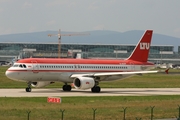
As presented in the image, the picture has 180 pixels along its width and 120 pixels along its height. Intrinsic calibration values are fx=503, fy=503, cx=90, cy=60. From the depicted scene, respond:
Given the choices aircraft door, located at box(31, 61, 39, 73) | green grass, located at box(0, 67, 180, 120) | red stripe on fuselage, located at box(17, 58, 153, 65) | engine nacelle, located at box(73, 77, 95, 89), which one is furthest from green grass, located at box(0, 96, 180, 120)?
red stripe on fuselage, located at box(17, 58, 153, 65)

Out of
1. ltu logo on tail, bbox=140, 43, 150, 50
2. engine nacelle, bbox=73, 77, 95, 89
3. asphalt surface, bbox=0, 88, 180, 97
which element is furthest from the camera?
ltu logo on tail, bbox=140, 43, 150, 50

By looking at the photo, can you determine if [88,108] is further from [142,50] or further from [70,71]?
[142,50]

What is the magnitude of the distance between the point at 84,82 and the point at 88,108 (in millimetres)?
17380

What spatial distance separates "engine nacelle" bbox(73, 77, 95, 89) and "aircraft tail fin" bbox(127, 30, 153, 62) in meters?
11.6

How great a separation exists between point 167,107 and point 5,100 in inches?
602

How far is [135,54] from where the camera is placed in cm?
7056

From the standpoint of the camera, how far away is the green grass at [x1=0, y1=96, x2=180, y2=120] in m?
37.2

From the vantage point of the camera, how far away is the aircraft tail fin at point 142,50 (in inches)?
2776

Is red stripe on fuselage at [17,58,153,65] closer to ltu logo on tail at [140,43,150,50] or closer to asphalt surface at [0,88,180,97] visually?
ltu logo on tail at [140,43,150,50]

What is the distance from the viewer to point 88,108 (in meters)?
42.8

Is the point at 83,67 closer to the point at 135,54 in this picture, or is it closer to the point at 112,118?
the point at 135,54

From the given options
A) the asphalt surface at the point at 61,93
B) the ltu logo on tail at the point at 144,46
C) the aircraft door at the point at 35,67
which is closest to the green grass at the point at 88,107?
the asphalt surface at the point at 61,93

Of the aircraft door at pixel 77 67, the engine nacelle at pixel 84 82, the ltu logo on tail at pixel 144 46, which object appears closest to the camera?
the engine nacelle at pixel 84 82

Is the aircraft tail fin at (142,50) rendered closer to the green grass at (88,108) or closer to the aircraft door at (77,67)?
the aircraft door at (77,67)
